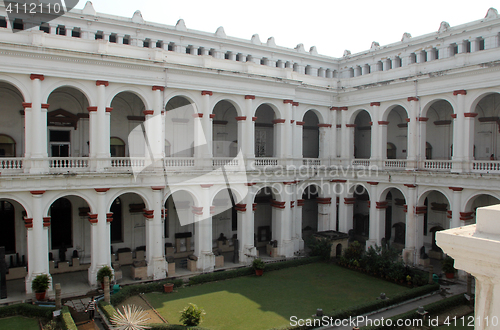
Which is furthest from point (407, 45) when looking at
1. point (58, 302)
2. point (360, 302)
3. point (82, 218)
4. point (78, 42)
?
point (58, 302)

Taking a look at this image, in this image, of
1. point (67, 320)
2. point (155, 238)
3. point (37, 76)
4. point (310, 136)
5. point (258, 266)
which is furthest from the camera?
point (310, 136)

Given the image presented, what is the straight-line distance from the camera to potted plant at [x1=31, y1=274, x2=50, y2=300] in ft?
59.3

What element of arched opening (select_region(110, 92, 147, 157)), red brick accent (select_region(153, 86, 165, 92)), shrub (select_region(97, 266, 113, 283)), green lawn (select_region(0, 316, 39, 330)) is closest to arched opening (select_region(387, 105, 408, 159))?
red brick accent (select_region(153, 86, 165, 92))

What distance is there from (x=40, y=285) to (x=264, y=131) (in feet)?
59.9

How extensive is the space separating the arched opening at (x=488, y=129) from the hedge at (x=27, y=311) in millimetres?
25662

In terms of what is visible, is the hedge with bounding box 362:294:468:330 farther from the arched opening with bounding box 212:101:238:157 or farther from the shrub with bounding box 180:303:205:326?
the arched opening with bounding box 212:101:238:157

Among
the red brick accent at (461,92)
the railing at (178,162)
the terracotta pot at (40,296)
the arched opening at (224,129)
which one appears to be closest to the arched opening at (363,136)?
the red brick accent at (461,92)

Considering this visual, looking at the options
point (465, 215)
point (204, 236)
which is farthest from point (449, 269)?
point (204, 236)

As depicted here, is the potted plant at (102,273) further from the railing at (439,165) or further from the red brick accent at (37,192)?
the railing at (439,165)

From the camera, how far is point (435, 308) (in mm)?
17266

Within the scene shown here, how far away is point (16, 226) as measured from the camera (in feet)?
74.0

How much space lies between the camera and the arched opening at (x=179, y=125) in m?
26.3

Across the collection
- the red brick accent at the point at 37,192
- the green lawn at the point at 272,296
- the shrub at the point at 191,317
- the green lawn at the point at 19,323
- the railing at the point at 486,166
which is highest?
the railing at the point at 486,166

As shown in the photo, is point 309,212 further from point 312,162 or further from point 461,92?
point 461,92
